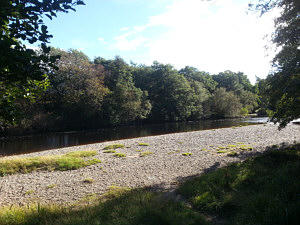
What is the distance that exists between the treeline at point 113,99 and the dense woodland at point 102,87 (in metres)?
0.17

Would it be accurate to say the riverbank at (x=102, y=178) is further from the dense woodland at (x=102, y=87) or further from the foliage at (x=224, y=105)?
the foliage at (x=224, y=105)

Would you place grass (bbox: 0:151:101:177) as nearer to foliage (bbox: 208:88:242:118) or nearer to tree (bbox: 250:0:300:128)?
tree (bbox: 250:0:300:128)

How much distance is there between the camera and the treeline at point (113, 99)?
127 feet

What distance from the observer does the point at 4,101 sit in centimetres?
359

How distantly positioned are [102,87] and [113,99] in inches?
151

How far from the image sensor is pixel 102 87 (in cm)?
4103

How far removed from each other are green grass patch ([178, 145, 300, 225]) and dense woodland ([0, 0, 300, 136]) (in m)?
2.47

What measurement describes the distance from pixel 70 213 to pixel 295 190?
5.62 m

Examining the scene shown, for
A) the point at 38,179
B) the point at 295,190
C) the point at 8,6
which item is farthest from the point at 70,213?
the point at 38,179

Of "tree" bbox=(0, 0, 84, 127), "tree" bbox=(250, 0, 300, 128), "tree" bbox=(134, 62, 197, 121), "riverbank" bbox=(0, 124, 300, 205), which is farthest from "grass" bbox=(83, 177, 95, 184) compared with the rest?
"tree" bbox=(134, 62, 197, 121)

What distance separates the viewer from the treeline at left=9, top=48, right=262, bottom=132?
38688 mm

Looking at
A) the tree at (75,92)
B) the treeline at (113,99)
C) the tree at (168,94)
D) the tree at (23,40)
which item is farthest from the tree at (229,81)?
the tree at (23,40)

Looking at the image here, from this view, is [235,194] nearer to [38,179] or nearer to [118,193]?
[118,193]

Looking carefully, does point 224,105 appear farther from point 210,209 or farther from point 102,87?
point 210,209
